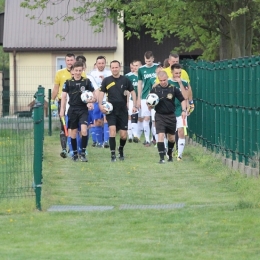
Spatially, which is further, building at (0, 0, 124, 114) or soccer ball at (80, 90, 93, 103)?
building at (0, 0, 124, 114)

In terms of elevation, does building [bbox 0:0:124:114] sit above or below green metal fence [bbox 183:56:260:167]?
above

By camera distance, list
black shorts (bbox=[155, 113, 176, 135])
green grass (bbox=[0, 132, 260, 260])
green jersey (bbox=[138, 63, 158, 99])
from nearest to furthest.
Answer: green grass (bbox=[0, 132, 260, 260]) < black shorts (bbox=[155, 113, 176, 135]) < green jersey (bbox=[138, 63, 158, 99])

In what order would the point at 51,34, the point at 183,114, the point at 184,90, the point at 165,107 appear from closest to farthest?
the point at 165,107 < the point at 183,114 < the point at 184,90 < the point at 51,34

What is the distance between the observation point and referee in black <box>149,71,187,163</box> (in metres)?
17.9

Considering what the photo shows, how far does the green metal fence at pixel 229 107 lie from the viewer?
51.2ft

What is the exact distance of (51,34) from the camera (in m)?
44.9

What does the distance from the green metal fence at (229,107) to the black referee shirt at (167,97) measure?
2.89 feet

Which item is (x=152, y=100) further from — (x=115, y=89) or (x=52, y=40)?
(x=52, y=40)

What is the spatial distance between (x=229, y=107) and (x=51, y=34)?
91.5 ft

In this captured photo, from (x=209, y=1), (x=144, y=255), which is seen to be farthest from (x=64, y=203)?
(x=209, y=1)

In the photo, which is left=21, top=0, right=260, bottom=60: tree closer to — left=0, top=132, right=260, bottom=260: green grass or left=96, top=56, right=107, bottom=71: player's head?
left=96, top=56, right=107, bottom=71: player's head

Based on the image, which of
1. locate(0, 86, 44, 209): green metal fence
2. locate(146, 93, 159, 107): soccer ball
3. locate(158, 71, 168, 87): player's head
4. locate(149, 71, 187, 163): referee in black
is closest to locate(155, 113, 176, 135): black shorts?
locate(149, 71, 187, 163): referee in black

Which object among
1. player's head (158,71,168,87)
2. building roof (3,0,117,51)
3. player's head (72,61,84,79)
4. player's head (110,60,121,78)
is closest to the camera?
player's head (158,71,168,87)

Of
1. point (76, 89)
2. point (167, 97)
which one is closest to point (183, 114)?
point (167, 97)
